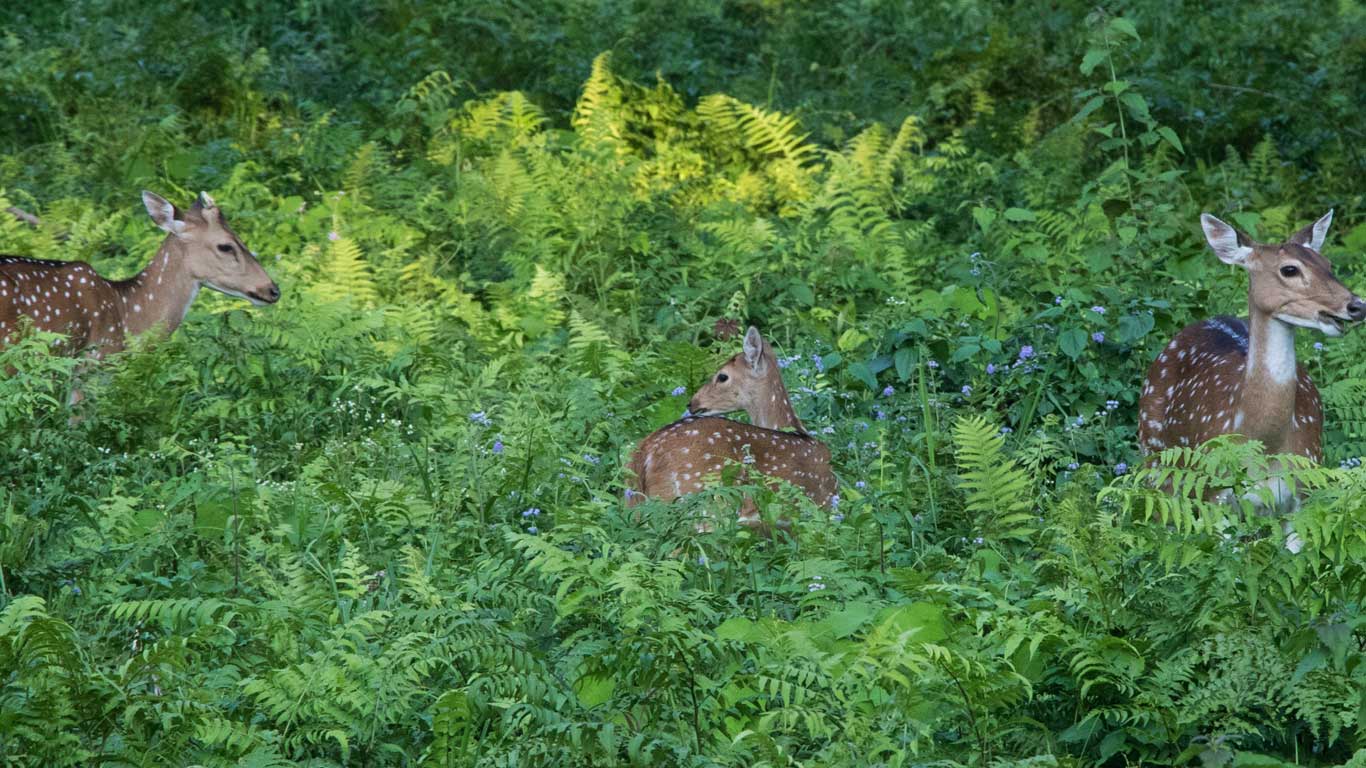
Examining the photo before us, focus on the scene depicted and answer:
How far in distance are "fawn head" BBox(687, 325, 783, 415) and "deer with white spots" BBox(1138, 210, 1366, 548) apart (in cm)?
175

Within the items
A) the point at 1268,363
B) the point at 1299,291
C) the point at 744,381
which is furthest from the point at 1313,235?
the point at 744,381

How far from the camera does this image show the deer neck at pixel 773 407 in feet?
27.5

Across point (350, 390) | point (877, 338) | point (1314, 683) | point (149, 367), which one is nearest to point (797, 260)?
point (877, 338)

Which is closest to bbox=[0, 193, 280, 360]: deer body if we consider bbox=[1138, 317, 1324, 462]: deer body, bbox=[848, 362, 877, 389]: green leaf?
bbox=[848, 362, 877, 389]: green leaf

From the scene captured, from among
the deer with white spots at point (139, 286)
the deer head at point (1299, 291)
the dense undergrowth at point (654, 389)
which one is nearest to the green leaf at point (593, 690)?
the dense undergrowth at point (654, 389)

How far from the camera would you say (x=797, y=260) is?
10.4 metres

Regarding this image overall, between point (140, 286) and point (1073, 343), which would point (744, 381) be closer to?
point (1073, 343)

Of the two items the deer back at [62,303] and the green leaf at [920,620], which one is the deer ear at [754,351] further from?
the deer back at [62,303]

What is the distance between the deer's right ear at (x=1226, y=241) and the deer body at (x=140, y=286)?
494cm

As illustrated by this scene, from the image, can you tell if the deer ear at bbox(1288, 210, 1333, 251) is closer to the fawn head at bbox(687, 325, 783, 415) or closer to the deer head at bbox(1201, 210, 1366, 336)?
the deer head at bbox(1201, 210, 1366, 336)

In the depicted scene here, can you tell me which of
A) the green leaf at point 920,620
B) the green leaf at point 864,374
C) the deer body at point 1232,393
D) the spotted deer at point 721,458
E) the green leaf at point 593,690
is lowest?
the green leaf at point 864,374

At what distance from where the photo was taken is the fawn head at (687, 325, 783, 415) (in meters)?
8.38

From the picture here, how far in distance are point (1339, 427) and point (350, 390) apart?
4553 mm

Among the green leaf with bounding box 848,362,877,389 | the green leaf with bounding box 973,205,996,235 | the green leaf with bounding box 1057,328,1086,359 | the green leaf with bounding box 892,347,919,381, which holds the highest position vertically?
the green leaf with bounding box 1057,328,1086,359
